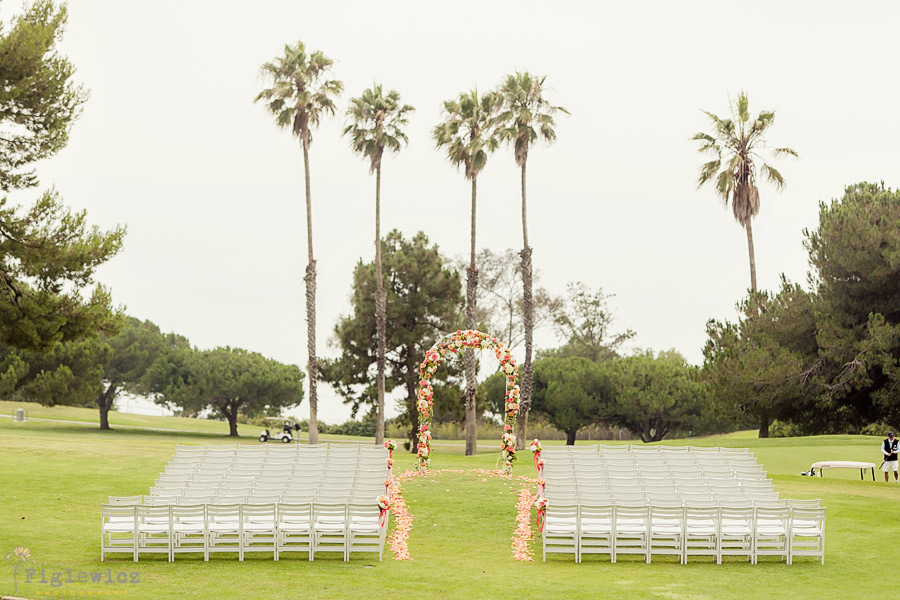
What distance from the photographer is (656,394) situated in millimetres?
48688

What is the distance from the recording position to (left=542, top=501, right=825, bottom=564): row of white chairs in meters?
14.3

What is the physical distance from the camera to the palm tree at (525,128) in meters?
38.4

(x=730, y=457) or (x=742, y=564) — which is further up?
(x=730, y=457)

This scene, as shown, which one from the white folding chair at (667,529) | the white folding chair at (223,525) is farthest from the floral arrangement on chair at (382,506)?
the white folding chair at (667,529)

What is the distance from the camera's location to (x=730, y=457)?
20.7 meters

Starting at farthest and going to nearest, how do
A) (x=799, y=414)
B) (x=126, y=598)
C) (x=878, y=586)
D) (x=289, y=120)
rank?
(x=289, y=120) < (x=799, y=414) < (x=878, y=586) < (x=126, y=598)

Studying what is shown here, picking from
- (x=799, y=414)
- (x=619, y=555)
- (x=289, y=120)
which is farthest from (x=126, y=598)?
(x=289, y=120)

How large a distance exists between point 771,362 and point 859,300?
13.3ft

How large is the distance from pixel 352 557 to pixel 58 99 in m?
11.8

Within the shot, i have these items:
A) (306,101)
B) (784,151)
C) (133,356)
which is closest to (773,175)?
(784,151)

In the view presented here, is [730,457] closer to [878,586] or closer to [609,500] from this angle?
[609,500]

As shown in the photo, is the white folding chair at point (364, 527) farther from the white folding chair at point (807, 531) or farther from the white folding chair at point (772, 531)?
the white folding chair at point (807, 531)

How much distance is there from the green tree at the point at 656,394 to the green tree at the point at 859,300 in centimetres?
1613

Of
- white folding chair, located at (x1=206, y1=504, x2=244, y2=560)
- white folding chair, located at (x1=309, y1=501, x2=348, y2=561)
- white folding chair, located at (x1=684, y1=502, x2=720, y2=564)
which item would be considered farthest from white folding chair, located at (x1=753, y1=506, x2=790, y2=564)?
white folding chair, located at (x1=206, y1=504, x2=244, y2=560)
